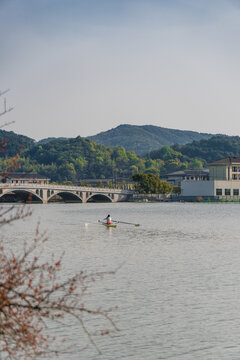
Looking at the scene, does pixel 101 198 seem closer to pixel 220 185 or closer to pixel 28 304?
pixel 220 185

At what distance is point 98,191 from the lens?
164625 mm

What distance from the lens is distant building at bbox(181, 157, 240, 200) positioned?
164 meters

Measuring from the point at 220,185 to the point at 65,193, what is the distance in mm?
43810

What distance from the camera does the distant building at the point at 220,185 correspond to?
6457 inches

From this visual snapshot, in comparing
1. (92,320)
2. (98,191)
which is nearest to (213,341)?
(92,320)

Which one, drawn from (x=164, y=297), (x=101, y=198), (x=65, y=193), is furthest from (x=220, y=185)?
(x=164, y=297)

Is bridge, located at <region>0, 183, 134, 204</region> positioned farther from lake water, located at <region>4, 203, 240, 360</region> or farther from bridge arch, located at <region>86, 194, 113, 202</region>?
lake water, located at <region>4, 203, 240, 360</region>

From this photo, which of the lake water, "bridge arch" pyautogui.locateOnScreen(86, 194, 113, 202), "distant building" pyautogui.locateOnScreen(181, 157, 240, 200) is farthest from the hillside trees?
"bridge arch" pyautogui.locateOnScreen(86, 194, 113, 202)

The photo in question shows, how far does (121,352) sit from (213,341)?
3.27 metres

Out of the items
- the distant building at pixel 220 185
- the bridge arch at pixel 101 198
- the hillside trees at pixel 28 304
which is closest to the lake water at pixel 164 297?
the hillside trees at pixel 28 304

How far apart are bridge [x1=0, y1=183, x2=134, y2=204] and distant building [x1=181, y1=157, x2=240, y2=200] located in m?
19.8

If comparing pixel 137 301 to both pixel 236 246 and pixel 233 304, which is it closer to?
pixel 233 304

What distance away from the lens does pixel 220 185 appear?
164 meters

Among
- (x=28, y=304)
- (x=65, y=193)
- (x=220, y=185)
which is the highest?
(x=220, y=185)
